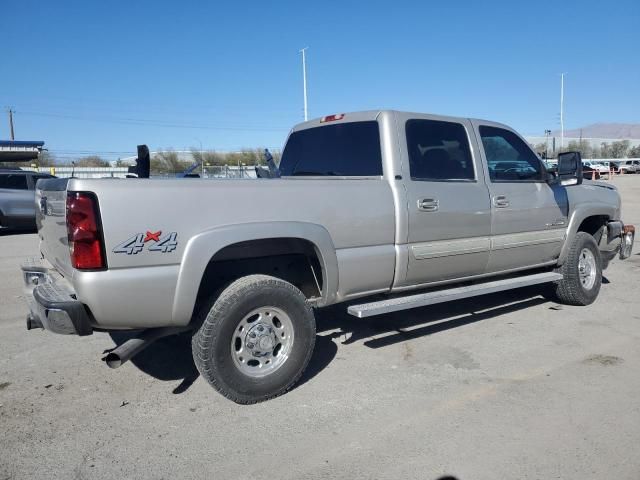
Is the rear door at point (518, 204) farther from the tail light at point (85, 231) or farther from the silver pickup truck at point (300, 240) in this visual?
the tail light at point (85, 231)

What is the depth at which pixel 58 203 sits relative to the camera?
3.44 metres

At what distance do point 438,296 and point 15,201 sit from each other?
13.0m

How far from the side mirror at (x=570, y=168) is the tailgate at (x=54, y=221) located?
4705mm

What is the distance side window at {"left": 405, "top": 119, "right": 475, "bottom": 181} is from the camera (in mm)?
4617

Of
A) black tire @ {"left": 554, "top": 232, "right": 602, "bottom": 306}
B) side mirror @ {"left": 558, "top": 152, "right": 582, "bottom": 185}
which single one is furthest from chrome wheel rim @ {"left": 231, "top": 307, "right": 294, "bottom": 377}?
black tire @ {"left": 554, "top": 232, "right": 602, "bottom": 306}

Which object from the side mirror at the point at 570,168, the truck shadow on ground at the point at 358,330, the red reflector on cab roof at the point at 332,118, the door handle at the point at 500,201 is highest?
the red reflector on cab roof at the point at 332,118

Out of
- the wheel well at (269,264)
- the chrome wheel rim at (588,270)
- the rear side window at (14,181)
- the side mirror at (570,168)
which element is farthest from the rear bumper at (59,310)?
the rear side window at (14,181)

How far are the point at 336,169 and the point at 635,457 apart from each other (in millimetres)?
3125

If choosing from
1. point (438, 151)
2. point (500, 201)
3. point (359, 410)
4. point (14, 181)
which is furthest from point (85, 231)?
point (14, 181)

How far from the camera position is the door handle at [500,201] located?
16.6 ft

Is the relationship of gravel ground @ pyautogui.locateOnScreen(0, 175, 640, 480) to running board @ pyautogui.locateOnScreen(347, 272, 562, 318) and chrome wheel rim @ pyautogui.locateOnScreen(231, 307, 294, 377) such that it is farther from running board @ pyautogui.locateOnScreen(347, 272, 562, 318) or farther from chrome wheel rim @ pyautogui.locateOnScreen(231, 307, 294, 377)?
running board @ pyautogui.locateOnScreen(347, 272, 562, 318)

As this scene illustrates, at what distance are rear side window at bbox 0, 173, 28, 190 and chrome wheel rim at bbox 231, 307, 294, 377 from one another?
13.0 m

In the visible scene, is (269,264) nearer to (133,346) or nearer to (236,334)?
(236,334)

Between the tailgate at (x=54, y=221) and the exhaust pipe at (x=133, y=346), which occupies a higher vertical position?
the tailgate at (x=54, y=221)
